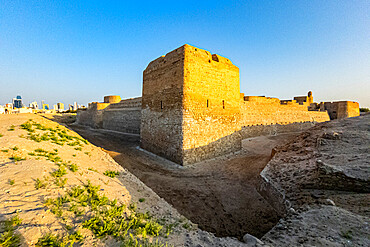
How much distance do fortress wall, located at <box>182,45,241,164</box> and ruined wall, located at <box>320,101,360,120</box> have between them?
26151 millimetres

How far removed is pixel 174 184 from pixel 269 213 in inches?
133

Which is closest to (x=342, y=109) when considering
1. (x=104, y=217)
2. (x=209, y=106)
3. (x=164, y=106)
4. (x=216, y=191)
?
(x=209, y=106)

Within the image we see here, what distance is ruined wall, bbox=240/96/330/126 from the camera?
15398 millimetres

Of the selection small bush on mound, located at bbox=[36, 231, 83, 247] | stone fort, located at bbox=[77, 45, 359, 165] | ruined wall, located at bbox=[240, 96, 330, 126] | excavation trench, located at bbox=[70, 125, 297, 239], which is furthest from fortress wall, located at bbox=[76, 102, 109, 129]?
small bush on mound, located at bbox=[36, 231, 83, 247]

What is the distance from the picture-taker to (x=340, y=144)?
19.0 feet

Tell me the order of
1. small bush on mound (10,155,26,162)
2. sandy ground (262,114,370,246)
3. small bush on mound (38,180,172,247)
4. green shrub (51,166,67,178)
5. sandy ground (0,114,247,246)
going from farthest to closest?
1. small bush on mound (10,155,26,162)
2. green shrub (51,166,67,178)
3. sandy ground (262,114,370,246)
4. small bush on mound (38,180,172,247)
5. sandy ground (0,114,247,246)

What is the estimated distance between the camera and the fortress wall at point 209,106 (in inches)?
332

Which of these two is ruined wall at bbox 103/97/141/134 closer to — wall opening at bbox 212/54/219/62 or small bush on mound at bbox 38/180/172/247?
wall opening at bbox 212/54/219/62

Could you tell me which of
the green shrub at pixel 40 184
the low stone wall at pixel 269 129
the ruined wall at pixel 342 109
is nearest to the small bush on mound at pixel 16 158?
the green shrub at pixel 40 184

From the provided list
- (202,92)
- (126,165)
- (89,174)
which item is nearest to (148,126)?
(126,165)

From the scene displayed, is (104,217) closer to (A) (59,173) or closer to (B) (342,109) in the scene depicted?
(A) (59,173)

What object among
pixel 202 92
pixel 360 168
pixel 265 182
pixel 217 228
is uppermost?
pixel 202 92

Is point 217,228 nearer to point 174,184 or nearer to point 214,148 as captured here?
point 174,184

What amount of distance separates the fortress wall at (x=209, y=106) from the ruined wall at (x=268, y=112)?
4.84 meters
